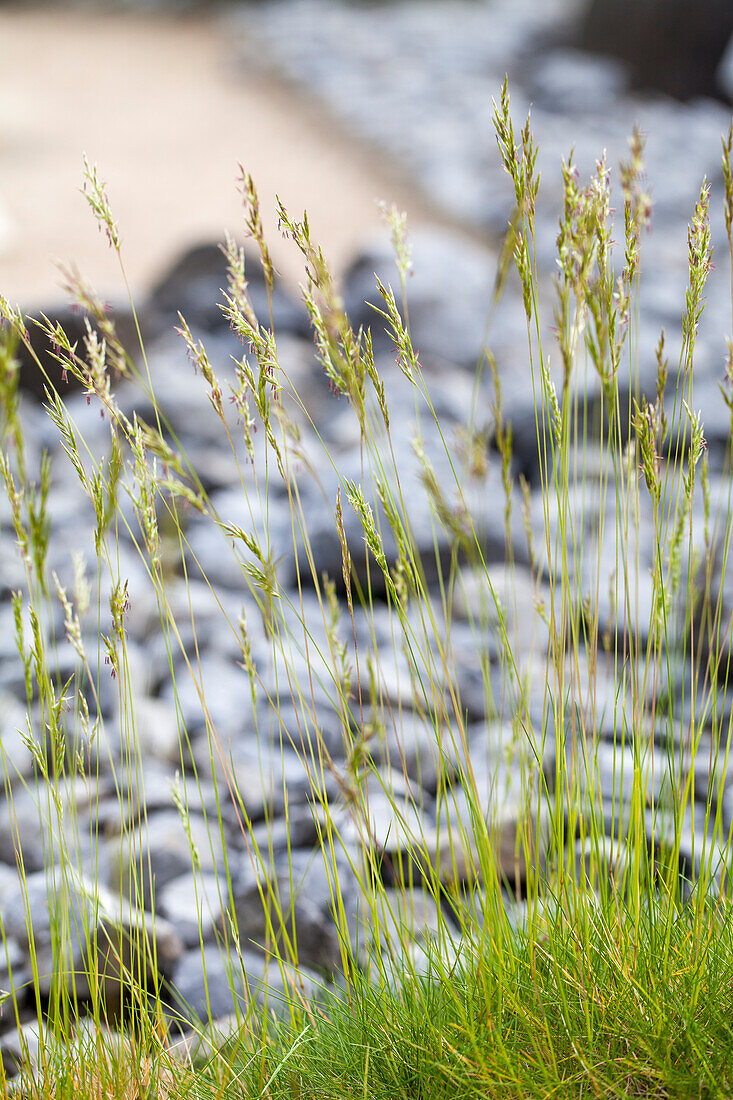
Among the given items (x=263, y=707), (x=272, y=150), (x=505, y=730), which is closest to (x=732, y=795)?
(x=505, y=730)

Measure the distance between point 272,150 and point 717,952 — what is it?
418 centimetres

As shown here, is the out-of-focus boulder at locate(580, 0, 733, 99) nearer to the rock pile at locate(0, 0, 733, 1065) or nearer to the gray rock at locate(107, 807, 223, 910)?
the rock pile at locate(0, 0, 733, 1065)

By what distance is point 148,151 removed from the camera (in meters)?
4.15

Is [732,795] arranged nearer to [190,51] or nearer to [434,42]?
[434,42]

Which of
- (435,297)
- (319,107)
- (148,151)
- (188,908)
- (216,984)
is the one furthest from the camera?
(319,107)

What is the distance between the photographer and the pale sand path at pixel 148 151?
3561 mm

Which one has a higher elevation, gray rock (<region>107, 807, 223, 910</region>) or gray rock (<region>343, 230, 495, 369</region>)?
gray rock (<region>343, 230, 495, 369</region>)

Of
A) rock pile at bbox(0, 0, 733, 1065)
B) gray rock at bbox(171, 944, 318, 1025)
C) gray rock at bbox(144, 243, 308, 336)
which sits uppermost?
gray rock at bbox(144, 243, 308, 336)

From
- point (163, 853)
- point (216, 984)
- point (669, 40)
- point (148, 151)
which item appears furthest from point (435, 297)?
point (669, 40)

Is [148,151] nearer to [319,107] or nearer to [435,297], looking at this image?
[319,107]

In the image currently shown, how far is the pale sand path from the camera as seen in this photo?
3561 millimetres

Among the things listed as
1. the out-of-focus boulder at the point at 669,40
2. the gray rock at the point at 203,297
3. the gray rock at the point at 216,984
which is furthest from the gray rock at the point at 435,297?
the out-of-focus boulder at the point at 669,40

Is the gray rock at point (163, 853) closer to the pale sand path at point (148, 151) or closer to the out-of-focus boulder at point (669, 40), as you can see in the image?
the pale sand path at point (148, 151)

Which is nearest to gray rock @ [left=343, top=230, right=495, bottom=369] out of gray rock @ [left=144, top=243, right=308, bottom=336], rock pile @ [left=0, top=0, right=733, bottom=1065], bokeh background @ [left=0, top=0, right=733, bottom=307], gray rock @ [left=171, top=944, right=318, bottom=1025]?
rock pile @ [left=0, top=0, right=733, bottom=1065]
